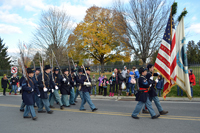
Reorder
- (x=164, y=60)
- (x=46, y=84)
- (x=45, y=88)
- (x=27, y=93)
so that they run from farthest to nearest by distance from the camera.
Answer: (x=46, y=84)
(x=45, y=88)
(x=164, y=60)
(x=27, y=93)

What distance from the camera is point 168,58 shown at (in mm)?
6152

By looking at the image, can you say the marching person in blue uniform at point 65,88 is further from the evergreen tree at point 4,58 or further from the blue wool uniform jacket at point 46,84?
the evergreen tree at point 4,58

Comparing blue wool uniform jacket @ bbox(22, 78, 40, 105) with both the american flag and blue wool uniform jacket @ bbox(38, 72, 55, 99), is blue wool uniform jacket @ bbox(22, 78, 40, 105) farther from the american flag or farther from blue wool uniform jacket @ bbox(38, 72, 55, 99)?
the american flag

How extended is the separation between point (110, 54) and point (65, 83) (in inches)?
1036

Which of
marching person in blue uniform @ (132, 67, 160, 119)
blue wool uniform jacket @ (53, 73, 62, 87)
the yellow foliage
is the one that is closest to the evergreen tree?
the yellow foliage

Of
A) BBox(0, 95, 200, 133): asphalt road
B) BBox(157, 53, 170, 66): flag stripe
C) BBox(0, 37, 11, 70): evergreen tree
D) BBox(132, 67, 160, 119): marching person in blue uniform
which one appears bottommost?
BBox(0, 95, 200, 133): asphalt road

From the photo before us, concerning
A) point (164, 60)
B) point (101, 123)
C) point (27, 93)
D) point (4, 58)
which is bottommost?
point (101, 123)

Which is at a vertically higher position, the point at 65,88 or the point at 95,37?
the point at 95,37

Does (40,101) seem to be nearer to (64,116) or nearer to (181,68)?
(64,116)

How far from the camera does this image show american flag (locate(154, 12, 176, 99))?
6.16 m

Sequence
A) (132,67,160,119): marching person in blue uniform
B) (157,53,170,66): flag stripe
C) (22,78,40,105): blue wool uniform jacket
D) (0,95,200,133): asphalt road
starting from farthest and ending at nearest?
(157,53,170,66): flag stripe
(22,78,40,105): blue wool uniform jacket
(132,67,160,119): marching person in blue uniform
(0,95,200,133): asphalt road

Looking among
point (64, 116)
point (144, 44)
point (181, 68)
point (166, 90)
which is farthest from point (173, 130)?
point (144, 44)

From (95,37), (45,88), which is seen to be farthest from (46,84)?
(95,37)

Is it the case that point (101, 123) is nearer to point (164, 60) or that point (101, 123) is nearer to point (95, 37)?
point (164, 60)
